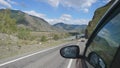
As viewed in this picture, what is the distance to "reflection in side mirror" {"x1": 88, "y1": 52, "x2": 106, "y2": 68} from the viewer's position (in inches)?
98.5

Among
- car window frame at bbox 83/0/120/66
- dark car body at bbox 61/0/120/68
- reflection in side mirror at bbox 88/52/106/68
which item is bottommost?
reflection in side mirror at bbox 88/52/106/68

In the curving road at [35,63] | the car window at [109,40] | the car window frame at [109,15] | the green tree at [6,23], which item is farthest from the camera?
the green tree at [6,23]

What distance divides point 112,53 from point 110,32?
0.30 meters

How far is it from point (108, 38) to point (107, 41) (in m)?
0.04

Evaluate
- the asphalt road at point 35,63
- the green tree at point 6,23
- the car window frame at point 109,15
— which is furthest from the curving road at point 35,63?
the green tree at point 6,23

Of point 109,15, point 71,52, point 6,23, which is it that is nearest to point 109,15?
point 109,15

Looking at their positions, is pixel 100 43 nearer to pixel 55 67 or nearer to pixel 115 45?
pixel 115 45

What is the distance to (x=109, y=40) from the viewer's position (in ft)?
8.26

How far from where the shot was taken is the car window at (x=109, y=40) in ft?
7.24

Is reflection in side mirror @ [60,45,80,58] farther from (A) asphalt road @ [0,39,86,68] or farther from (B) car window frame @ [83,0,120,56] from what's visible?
(A) asphalt road @ [0,39,86,68]

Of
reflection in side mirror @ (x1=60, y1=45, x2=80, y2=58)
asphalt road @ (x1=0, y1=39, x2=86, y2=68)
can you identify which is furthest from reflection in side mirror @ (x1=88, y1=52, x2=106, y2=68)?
asphalt road @ (x1=0, y1=39, x2=86, y2=68)

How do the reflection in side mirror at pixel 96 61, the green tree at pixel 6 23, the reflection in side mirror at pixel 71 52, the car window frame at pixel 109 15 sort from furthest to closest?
the green tree at pixel 6 23
the reflection in side mirror at pixel 71 52
the reflection in side mirror at pixel 96 61
the car window frame at pixel 109 15

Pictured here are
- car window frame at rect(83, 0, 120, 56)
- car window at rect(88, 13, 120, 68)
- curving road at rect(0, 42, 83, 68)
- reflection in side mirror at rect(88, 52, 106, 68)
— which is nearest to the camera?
car window frame at rect(83, 0, 120, 56)

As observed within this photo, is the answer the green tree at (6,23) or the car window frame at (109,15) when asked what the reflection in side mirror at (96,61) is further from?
the green tree at (6,23)
